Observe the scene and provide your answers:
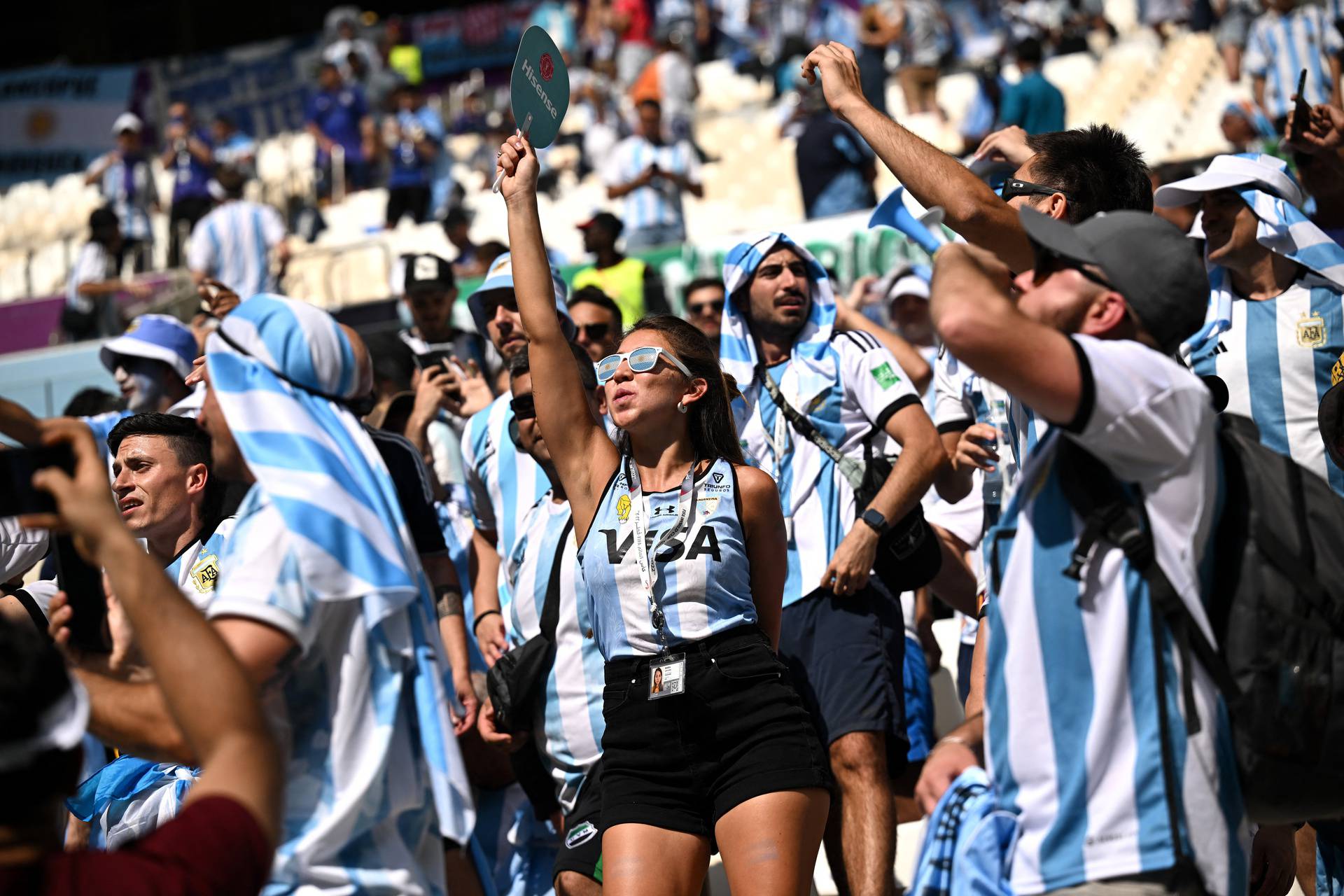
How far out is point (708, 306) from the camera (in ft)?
24.8

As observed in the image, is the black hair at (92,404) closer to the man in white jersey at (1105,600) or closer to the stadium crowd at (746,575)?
the stadium crowd at (746,575)

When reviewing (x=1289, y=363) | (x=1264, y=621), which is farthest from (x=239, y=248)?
(x=1264, y=621)

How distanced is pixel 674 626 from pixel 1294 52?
980cm

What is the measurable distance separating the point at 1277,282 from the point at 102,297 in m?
10.9

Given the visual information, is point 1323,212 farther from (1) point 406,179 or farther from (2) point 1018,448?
(1) point 406,179

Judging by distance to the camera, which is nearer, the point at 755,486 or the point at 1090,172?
the point at 1090,172

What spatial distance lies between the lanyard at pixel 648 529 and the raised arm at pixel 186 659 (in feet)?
5.09

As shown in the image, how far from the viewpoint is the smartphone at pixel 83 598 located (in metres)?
3.04

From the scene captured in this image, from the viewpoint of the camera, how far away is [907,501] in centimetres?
492

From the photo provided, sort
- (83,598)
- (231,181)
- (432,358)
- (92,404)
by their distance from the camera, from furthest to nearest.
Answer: (231,181) → (92,404) → (432,358) → (83,598)

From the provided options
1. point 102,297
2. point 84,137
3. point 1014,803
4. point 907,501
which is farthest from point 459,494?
point 84,137

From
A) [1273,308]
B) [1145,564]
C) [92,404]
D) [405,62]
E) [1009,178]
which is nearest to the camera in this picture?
[1145,564]

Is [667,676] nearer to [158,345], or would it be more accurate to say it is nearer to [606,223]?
[158,345]

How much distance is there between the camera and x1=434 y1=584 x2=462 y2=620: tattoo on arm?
491cm
